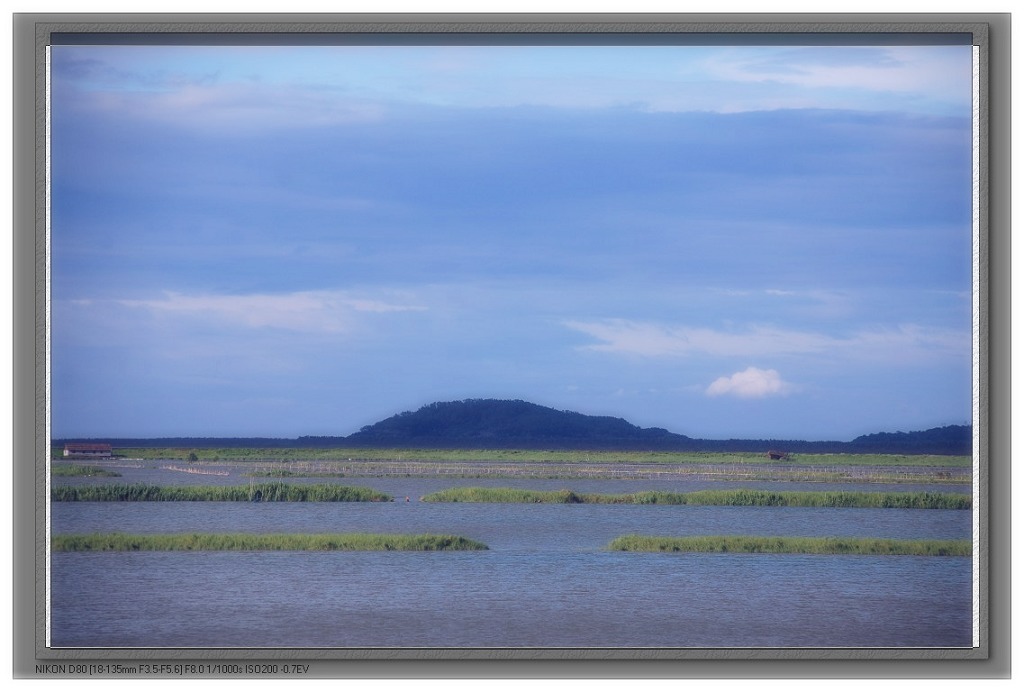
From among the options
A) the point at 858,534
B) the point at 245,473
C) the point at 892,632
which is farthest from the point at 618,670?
the point at 245,473

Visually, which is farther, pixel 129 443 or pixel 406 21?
pixel 129 443

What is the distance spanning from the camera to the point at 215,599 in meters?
8.74

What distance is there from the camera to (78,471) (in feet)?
32.2

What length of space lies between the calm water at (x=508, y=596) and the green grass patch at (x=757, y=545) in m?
0.18

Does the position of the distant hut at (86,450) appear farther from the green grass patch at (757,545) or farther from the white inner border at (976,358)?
the white inner border at (976,358)

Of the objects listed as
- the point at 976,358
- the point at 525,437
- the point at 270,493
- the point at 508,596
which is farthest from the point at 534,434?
the point at 976,358

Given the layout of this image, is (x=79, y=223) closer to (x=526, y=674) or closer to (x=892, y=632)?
(x=526, y=674)

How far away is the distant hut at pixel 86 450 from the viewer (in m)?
8.90

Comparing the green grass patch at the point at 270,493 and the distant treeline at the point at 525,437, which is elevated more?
the distant treeline at the point at 525,437

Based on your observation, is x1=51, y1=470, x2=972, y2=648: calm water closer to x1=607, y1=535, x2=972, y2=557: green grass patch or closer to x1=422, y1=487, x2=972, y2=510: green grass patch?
x1=607, y1=535, x2=972, y2=557: green grass patch

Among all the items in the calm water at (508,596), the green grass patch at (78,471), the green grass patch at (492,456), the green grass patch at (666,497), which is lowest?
the calm water at (508,596)

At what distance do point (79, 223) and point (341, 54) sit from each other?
2.34 metres

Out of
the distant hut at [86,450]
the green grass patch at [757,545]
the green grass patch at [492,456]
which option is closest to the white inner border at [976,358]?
the green grass patch at [757,545]

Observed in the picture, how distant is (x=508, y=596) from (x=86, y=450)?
386cm
